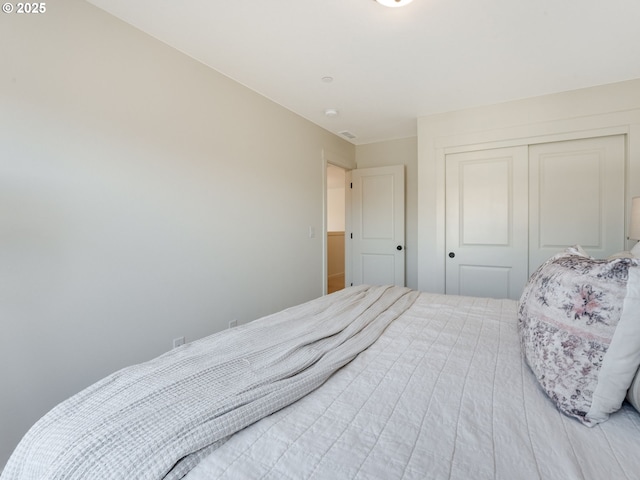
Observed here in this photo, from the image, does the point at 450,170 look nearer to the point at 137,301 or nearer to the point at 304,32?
the point at 304,32

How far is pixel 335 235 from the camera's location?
21.7ft

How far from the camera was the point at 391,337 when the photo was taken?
134cm

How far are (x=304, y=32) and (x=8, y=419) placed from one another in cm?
260

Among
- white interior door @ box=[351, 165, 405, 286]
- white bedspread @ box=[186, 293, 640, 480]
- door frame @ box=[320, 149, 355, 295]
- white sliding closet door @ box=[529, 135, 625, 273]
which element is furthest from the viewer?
white interior door @ box=[351, 165, 405, 286]

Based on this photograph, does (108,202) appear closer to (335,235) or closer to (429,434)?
(429,434)

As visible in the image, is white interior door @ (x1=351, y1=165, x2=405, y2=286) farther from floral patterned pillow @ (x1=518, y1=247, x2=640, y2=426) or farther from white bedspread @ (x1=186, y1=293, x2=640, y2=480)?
floral patterned pillow @ (x1=518, y1=247, x2=640, y2=426)

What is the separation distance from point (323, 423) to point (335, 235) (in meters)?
5.90

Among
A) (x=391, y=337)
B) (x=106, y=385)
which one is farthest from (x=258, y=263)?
(x=106, y=385)

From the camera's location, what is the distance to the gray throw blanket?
0.60m

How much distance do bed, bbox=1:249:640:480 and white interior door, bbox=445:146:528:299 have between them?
220cm

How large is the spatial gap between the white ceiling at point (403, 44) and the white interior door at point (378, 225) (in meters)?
1.27

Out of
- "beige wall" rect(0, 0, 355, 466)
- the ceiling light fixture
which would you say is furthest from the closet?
"beige wall" rect(0, 0, 355, 466)

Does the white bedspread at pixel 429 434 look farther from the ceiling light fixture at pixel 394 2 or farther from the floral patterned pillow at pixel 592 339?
the ceiling light fixture at pixel 394 2

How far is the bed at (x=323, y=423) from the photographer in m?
0.60
